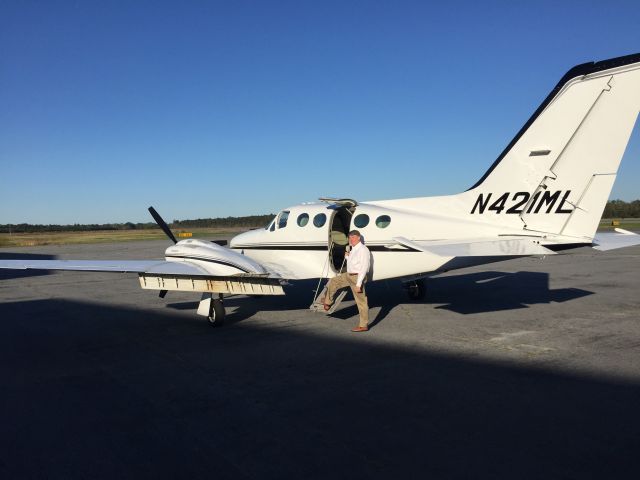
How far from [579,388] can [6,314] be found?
1351cm

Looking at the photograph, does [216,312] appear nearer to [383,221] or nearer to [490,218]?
[383,221]

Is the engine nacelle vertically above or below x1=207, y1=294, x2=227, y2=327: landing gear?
above

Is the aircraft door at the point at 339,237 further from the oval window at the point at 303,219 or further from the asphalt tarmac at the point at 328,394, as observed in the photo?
the asphalt tarmac at the point at 328,394

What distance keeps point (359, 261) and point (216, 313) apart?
136 inches

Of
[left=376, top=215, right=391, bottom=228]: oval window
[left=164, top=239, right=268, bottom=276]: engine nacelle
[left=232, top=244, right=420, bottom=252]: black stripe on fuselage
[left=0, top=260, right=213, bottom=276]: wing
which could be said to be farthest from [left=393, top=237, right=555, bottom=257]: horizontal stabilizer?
[left=0, top=260, right=213, bottom=276]: wing

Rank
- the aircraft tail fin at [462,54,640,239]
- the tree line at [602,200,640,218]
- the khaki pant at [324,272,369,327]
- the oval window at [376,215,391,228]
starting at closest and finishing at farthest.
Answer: the aircraft tail fin at [462,54,640,239]
the khaki pant at [324,272,369,327]
the oval window at [376,215,391,228]
the tree line at [602,200,640,218]

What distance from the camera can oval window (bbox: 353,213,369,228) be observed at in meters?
11.0

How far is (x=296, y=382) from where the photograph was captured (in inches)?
249

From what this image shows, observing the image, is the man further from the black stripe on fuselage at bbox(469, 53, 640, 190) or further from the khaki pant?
the black stripe on fuselage at bbox(469, 53, 640, 190)

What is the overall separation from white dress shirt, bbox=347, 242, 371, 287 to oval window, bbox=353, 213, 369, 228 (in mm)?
1660

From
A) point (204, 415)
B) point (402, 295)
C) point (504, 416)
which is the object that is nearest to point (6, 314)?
point (204, 415)

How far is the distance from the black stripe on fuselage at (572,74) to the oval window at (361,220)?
2.57m

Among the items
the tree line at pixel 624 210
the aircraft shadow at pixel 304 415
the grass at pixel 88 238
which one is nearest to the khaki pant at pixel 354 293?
the aircraft shadow at pixel 304 415

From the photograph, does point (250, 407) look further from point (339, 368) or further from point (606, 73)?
point (606, 73)
